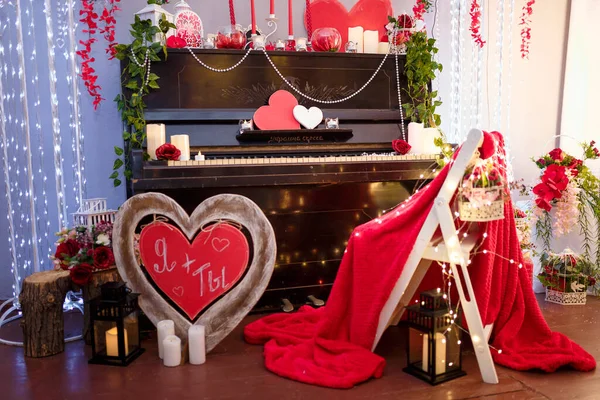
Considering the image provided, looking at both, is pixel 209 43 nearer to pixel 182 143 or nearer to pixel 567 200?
pixel 182 143

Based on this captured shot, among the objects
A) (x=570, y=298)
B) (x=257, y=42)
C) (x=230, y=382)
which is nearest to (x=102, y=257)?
(x=230, y=382)

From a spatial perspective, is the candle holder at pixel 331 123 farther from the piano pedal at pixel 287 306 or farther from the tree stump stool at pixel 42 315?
the tree stump stool at pixel 42 315

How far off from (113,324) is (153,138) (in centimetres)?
102

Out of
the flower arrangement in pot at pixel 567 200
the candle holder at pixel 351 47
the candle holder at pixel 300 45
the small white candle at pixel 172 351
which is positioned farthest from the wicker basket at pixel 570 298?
the small white candle at pixel 172 351

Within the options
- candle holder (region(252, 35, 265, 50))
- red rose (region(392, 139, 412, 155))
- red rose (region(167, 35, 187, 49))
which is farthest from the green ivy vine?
red rose (region(392, 139, 412, 155))

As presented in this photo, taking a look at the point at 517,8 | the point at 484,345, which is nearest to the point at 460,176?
the point at 484,345

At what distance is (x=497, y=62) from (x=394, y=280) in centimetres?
283

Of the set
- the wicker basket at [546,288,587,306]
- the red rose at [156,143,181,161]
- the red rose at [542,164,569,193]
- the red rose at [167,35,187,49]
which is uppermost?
the red rose at [167,35,187,49]

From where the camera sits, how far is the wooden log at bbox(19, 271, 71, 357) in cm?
246

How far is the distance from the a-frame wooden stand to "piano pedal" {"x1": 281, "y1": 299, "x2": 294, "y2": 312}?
890 mm

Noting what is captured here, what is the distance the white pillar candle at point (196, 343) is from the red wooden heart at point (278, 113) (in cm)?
132

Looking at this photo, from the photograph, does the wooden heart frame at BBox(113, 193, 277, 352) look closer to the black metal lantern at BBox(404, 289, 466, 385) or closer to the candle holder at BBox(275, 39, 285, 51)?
the black metal lantern at BBox(404, 289, 466, 385)

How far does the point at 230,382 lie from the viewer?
2.14m

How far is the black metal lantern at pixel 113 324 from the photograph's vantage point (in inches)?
90.3
